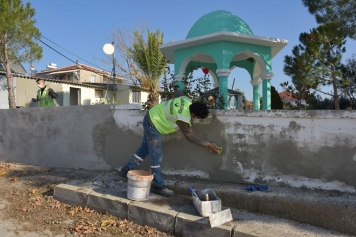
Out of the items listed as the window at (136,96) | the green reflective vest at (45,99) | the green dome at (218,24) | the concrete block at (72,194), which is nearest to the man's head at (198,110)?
the concrete block at (72,194)

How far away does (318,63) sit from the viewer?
966cm

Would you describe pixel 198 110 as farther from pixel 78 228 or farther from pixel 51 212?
pixel 51 212

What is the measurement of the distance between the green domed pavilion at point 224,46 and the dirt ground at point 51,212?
11.6 ft

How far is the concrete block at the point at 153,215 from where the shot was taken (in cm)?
307

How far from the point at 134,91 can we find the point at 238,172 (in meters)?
20.7

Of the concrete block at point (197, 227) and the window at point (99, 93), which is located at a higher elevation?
the window at point (99, 93)

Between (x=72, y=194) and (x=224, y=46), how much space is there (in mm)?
4435

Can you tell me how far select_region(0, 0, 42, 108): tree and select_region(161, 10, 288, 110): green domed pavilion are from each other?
27.4ft

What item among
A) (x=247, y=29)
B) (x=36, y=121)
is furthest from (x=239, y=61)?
(x=36, y=121)

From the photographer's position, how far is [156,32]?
15828 mm

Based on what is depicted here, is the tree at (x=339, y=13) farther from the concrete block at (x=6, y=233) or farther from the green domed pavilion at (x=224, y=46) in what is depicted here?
the concrete block at (x=6, y=233)

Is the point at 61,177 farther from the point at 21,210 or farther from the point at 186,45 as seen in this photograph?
the point at 186,45

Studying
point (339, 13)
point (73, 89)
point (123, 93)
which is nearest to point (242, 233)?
point (339, 13)

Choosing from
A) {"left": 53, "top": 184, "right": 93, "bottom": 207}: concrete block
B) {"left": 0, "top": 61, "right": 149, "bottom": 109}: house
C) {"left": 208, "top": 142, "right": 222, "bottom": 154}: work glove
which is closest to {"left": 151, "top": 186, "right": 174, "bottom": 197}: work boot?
{"left": 208, "top": 142, "right": 222, "bottom": 154}: work glove
